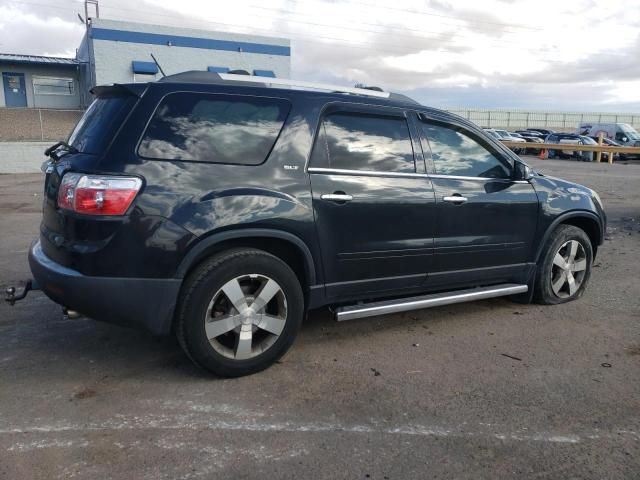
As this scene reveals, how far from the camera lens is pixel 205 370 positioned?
3.58 meters

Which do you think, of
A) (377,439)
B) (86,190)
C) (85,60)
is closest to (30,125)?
(85,60)

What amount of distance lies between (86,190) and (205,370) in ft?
4.45

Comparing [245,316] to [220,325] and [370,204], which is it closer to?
[220,325]

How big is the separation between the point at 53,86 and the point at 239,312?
34.1m

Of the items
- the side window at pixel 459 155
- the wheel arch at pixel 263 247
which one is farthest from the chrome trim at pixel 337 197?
the side window at pixel 459 155

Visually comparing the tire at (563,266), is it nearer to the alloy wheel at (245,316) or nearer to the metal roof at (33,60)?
the alloy wheel at (245,316)

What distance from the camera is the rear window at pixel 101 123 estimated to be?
3.40m

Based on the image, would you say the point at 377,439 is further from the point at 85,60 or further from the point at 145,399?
the point at 85,60

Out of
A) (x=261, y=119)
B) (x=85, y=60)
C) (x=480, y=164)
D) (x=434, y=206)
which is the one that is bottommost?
(x=434, y=206)

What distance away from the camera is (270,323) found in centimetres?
368

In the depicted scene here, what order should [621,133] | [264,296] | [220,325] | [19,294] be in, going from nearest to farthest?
[220,325] → [264,296] → [19,294] → [621,133]

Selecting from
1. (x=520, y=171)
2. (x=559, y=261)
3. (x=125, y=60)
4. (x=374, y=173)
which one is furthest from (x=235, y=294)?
(x=125, y=60)

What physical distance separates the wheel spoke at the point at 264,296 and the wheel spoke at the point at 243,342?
141 millimetres

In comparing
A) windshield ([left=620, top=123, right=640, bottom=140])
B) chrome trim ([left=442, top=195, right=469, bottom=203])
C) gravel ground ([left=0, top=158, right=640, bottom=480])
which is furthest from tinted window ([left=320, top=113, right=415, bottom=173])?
windshield ([left=620, top=123, right=640, bottom=140])
